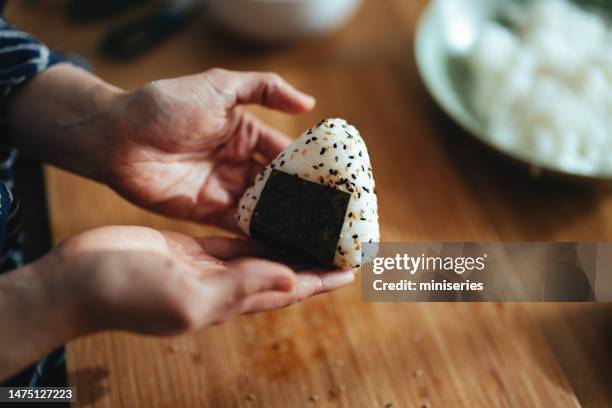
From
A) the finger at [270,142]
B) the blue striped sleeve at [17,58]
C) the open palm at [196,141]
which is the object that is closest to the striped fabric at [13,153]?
the blue striped sleeve at [17,58]

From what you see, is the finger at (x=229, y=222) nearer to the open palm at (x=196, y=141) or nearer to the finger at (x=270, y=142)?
the open palm at (x=196, y=141)

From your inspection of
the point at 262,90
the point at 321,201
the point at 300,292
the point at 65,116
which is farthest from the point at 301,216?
the point at 65,116

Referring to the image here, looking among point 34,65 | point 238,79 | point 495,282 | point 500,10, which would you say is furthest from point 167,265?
point 500,10

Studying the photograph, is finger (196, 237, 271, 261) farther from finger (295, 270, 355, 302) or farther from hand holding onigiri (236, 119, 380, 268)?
finger (295, 270, 355, 302)

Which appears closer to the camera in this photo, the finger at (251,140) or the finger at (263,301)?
the finger at (263,301)

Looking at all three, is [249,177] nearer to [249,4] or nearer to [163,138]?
[163,138]

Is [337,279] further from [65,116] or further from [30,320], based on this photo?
[65,116]

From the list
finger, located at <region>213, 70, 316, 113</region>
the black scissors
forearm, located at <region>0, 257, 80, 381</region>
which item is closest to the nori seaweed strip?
finger, located at <region>213, 70, 316, 113</region>
